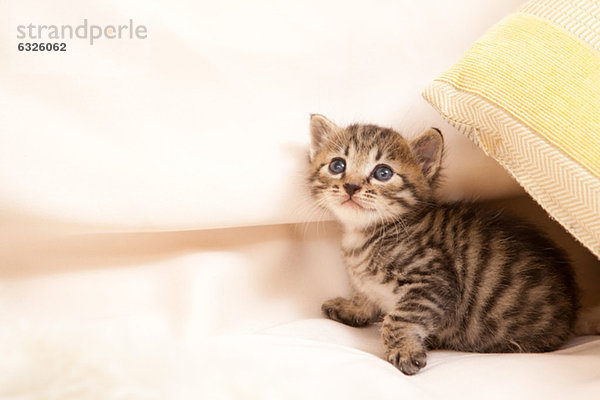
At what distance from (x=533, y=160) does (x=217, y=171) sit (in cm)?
78

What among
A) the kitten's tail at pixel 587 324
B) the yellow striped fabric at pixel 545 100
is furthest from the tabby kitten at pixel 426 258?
the yellow striped fabric at pixel 545 100

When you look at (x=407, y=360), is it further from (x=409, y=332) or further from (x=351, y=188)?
(x=351, y=188)

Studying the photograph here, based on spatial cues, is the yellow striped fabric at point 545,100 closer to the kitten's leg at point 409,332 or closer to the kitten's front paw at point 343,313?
the kitten's leg at point 409,332

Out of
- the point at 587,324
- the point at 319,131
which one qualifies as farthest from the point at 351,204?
the point at 587,324

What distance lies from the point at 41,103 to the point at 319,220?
83cm

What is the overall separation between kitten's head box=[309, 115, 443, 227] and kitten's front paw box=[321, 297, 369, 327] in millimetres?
246

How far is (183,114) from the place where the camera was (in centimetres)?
140

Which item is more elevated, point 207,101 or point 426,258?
point 207,101

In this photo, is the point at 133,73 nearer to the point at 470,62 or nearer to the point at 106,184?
the point at 106,184

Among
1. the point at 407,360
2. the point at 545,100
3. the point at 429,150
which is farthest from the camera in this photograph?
the point at 429,150

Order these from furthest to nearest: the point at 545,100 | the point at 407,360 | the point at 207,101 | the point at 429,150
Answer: the point at 429,150 → the point at 207,101 → the point at 407,360 → the point at 545,100

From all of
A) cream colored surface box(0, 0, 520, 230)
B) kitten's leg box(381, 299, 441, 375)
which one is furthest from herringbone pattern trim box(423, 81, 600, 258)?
kitten's leg box(381, 299, 441, 375)

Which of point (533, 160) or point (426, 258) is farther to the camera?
point (426, 258)

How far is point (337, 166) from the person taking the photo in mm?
1568
